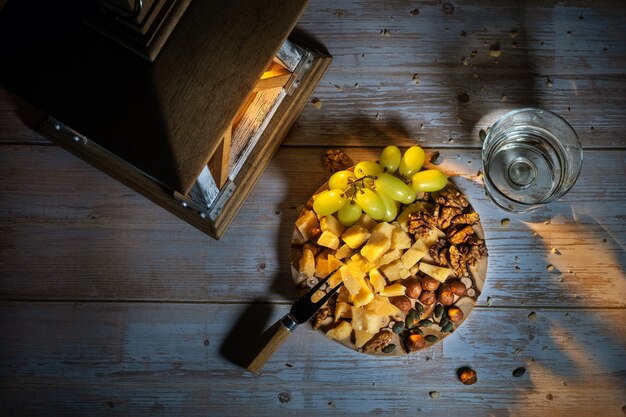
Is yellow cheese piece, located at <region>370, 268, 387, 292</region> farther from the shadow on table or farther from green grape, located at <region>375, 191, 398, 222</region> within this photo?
the shadow on table

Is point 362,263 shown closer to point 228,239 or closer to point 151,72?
point 228,239

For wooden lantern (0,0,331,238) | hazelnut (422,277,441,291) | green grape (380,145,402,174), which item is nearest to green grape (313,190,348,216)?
green grape (380,145,402,174)

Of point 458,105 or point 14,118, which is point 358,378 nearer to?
point 458,105

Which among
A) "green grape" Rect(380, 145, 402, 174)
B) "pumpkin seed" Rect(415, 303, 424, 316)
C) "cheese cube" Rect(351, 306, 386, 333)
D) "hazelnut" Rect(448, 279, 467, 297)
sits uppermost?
"green grape" Rect(380, 145, 402, 174)

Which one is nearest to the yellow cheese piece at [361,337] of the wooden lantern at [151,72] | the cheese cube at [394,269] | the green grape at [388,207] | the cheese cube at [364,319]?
the cheese cube at [364,319]

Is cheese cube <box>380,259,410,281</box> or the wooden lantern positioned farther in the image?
cheese cube <box>380,259,410,281</box>

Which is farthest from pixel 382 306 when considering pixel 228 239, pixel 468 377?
pixel 228 239

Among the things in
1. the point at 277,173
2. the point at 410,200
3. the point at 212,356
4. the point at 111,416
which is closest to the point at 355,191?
the point at 410,200
